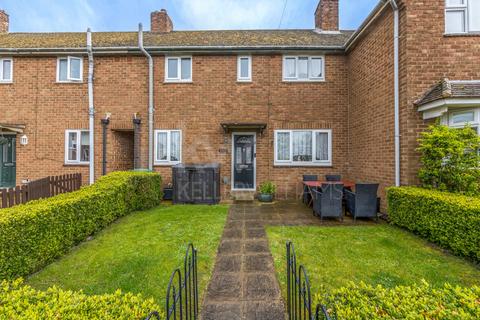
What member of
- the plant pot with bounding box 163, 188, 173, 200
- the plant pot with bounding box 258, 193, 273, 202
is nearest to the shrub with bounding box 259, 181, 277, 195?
the plant pot with bounding box 258, 193, 273, 202

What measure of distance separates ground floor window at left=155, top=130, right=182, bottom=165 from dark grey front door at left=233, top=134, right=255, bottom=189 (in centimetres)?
232

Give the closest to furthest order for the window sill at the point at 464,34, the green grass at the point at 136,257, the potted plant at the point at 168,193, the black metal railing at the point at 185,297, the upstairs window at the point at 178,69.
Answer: the black metal railing at the point at 185,297
the green grass at the point at 136,257
the window sill at the point at 464,34
the potted plant at the point at 168,193
the upstairs window at the point at 178,69

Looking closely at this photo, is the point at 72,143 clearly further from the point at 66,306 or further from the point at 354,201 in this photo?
the point at 354,201

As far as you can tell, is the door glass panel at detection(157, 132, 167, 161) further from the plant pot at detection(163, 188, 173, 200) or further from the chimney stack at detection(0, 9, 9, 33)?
the chimney stack at detection(0, 9, 9, 33)

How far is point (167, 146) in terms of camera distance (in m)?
9.70

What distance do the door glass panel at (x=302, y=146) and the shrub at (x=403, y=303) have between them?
7694mm

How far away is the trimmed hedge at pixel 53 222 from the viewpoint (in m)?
3.46

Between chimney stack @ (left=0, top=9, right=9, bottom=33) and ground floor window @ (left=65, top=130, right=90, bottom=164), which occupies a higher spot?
chimney stack @ (left=0, top=9, right=9, bottom=33)

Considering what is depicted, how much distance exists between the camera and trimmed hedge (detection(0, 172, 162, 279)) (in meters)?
3.46

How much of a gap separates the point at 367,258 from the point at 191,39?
410 inches

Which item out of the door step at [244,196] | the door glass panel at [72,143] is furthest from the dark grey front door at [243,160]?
the door glass panel at [72,143]

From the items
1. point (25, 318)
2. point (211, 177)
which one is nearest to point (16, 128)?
point (211, 177)

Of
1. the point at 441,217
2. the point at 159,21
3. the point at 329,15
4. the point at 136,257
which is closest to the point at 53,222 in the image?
the point at 136,257

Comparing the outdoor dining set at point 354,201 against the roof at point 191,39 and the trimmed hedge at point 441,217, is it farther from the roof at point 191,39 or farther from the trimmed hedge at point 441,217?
the roof at point 191,39
